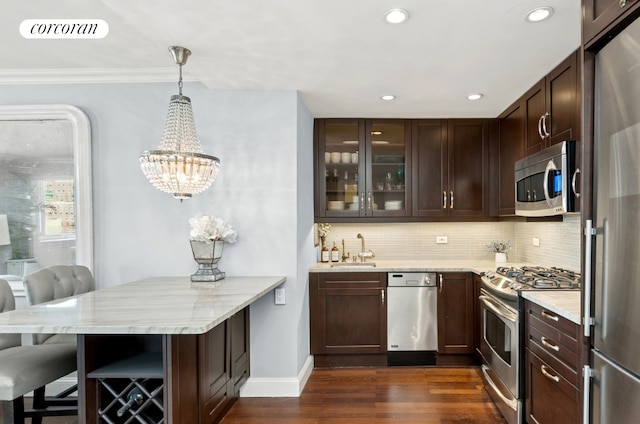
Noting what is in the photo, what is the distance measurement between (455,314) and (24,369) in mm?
3257

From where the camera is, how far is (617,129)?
1.50 metres

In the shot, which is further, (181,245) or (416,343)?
(416,343)

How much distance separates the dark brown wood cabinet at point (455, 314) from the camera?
3.70 meters

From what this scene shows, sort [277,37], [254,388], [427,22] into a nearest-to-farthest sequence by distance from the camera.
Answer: [427,22] → [277,37] → [254,388]

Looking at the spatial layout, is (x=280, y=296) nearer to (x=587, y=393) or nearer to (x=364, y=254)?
(x=364, y=254)

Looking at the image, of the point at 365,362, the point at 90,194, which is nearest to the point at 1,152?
the point at 90,194

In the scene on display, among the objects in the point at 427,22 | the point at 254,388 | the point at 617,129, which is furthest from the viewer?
the point at 254,388

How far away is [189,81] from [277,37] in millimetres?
1220

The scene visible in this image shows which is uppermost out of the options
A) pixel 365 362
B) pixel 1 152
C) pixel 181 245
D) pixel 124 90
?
pixel 124 90

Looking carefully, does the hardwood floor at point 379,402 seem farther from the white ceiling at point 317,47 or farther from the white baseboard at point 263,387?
the white ceiling at point 317,47

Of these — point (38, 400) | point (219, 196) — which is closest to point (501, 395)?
point (219, 196)

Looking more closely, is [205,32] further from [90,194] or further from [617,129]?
[617,129]

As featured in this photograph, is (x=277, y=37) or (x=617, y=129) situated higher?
(x=277, y=37)

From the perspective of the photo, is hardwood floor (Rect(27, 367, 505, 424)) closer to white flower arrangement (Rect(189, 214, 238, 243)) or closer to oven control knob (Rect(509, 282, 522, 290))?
oven control knob (Rect(509, 282, 522, 290))
